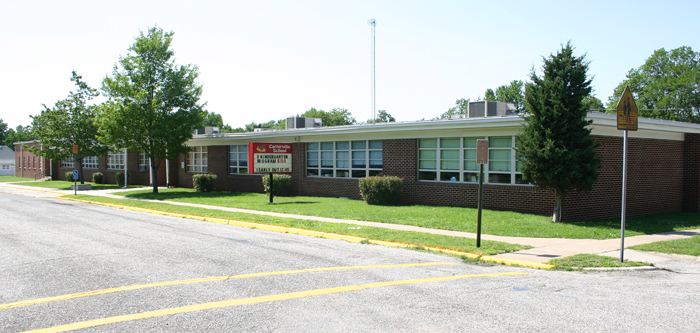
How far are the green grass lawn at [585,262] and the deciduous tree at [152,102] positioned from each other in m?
22.9

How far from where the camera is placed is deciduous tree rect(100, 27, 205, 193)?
27391 mm

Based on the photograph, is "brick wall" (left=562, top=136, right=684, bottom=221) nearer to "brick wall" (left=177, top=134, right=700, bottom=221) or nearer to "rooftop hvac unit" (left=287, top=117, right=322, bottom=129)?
"brick wall" (left=177, top=134, right=700, bottom=221)

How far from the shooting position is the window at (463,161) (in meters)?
17.5

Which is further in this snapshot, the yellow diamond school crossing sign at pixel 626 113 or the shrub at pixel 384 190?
the shrub at pixel 384 190

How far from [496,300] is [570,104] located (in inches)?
375

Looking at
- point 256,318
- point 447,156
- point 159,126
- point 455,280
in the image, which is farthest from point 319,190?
point 256,318

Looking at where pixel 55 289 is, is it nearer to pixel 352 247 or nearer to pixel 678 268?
pixel 352 247

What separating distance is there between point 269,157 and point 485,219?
10714 millimetres

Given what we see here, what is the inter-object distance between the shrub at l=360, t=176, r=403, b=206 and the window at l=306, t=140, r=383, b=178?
1.78 m

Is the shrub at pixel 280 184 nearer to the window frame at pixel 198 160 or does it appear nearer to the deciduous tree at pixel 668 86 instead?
the window frame at pixel 198 160

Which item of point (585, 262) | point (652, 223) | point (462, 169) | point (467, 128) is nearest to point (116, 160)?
point (462, 169)

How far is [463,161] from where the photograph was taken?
736 inches

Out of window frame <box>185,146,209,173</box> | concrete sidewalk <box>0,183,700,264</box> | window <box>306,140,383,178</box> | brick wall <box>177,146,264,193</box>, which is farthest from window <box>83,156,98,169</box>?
concrete sidewalk <box>0,183,700,264</box>

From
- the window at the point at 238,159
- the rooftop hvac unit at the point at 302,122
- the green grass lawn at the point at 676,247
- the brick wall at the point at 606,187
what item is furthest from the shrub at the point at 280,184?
the green grass lawn at the point at 676,247
